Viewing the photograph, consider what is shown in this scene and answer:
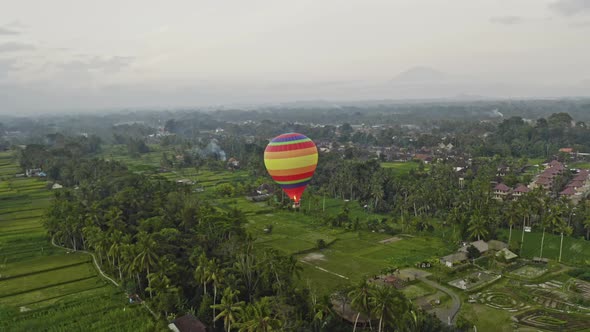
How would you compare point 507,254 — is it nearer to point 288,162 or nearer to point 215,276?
point 288,162

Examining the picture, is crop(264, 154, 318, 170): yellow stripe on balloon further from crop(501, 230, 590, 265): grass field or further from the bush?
crop(501, 230, 590, 265): grass field

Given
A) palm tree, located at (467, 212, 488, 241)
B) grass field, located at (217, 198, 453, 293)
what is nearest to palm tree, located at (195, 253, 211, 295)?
grass field, located at (217, 198, 453, 293)

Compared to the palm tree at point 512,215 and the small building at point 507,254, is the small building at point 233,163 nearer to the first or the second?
the palm tree at point 512,215

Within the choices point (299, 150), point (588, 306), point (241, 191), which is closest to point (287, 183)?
point (299, 150)

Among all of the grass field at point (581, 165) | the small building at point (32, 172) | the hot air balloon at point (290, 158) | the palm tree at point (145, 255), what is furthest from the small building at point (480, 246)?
the small building at point (32, 172)

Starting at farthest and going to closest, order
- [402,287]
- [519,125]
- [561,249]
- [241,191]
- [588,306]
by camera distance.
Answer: [519,125] < [241,191] < [561,249] < [402,287] < [588,306]

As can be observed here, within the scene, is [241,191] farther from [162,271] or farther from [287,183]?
[162,271]

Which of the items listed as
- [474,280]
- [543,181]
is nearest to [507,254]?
[474,280]
